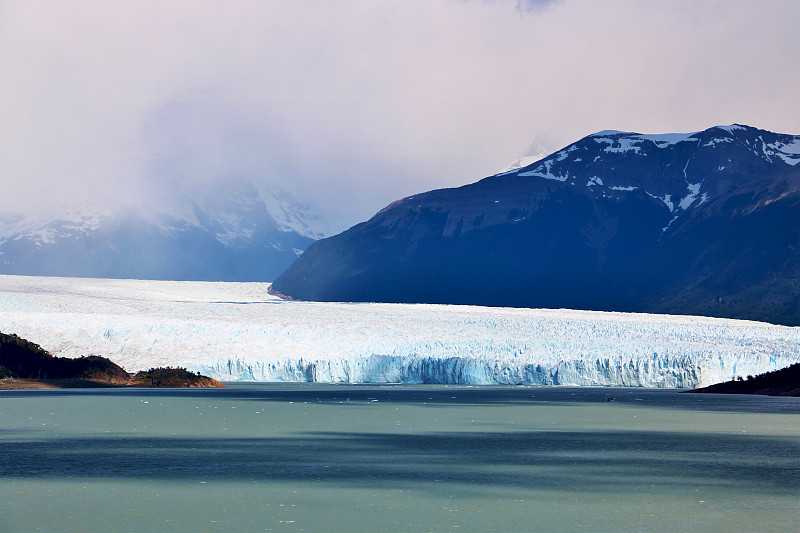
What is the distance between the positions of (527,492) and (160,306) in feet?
118

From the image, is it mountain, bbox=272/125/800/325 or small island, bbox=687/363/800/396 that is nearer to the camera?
small island, bbox=687/363/800/396

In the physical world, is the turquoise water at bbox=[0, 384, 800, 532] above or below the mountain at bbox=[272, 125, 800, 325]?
below

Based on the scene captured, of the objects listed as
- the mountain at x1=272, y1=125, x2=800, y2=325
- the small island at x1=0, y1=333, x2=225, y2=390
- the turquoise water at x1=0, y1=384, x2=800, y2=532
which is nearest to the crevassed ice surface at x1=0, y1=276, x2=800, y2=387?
the small island at x1=0, y1=333, x2=225, y2=390

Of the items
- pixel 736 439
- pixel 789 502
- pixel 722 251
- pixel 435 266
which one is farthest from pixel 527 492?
pixel 435 266

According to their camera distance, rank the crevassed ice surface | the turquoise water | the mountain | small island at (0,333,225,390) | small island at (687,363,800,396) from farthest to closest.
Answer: the mountain < the crevassed ice surface < small island at (687,363,800,396) < small island at (0,333,225,390) < the turquoise water

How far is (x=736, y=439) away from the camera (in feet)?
61.7

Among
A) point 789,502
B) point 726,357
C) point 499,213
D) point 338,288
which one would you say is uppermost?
point 499,213

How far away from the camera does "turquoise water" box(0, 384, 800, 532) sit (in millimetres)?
10695

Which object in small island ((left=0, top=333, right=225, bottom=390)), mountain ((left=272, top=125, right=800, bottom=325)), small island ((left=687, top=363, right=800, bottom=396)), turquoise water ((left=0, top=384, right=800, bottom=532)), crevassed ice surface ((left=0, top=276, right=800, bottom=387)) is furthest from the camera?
mountain ((left=272, top=125, right=800, bottom=325))

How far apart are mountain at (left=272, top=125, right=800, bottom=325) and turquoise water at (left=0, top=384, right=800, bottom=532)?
90794 mm

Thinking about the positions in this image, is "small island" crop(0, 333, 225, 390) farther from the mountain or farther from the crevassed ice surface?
the mountain

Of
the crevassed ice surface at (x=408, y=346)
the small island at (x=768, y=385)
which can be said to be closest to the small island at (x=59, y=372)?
the crevassed ice surface at (x=408, y=346)

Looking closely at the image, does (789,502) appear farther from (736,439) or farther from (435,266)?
(435,266)

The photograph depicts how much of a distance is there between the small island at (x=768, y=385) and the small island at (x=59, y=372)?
20624 mm
